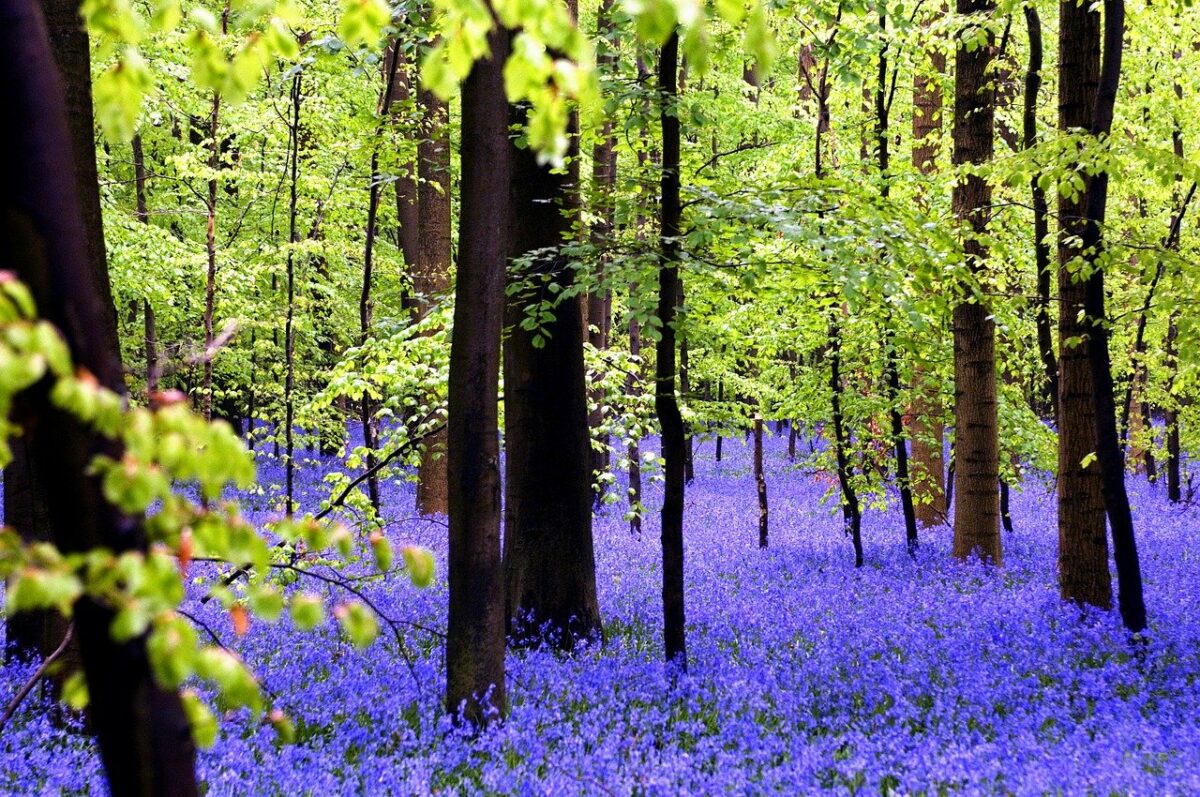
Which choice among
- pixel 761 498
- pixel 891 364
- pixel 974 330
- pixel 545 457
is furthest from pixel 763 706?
pixel 761 498

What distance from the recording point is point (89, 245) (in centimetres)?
600

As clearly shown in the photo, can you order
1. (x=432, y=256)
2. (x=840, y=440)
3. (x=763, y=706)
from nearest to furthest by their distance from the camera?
1. (x=763, y=706)
2. (x=840, y=440)
3. (x=432, y=256)

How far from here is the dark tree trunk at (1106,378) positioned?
7.44m

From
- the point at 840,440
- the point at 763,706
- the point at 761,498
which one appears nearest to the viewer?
the point at 763,706

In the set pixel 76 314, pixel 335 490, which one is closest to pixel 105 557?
pixel 76 314

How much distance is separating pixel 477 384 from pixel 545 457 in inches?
101

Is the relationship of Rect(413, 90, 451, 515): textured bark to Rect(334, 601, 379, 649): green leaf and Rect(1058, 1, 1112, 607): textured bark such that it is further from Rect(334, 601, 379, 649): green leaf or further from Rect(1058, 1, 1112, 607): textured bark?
Rect(334, 601, 379, 649): green leaf

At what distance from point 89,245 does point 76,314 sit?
4.64 meters

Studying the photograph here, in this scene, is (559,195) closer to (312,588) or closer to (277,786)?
(277,786)

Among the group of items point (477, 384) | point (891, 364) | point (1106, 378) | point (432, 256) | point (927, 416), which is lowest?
point (927, 416)

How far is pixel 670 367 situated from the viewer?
6996 mm

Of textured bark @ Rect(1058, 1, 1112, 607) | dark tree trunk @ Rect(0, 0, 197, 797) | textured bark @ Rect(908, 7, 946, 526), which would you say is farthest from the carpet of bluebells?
textured bark @ Rect(908, 7, 946, 526)

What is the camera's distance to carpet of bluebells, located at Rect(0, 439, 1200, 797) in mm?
5039

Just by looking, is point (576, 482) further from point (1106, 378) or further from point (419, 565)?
point (419, 565)
